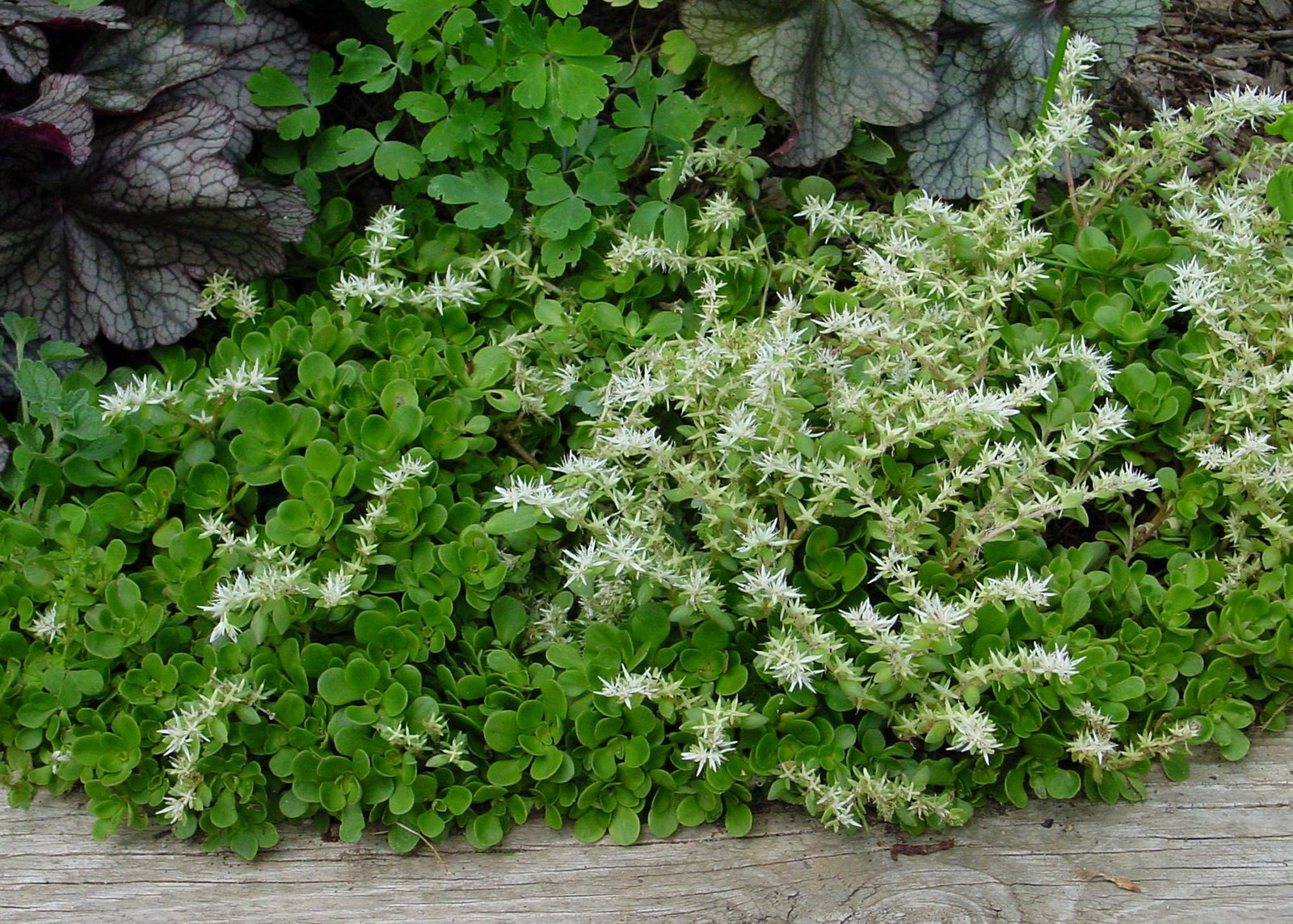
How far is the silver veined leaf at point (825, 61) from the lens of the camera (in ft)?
8.95

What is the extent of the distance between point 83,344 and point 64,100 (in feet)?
1.71

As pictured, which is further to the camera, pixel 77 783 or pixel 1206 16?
pixel 1206 16

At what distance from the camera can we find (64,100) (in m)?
2.34

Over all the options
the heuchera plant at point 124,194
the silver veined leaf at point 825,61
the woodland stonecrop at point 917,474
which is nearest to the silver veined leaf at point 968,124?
the silver veined leaf at point 825,61

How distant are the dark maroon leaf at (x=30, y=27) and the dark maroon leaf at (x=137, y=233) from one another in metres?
0.20

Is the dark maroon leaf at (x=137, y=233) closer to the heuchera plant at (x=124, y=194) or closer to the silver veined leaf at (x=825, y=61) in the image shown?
the heuchera plant at (x=124, y=194)

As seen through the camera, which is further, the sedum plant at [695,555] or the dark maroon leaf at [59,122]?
the dark maroon leaf at [59,122]

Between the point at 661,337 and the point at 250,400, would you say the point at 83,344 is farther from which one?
the point at 661,337

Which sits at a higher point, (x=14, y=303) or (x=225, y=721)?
(x=14, y=303)

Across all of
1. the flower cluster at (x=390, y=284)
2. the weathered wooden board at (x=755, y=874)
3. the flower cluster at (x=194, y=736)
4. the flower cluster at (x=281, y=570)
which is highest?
the flower cluster at (x=390, y=284)

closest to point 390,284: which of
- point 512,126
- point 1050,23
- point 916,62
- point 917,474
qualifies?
point 512,126

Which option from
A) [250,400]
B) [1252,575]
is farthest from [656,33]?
[1252,575]

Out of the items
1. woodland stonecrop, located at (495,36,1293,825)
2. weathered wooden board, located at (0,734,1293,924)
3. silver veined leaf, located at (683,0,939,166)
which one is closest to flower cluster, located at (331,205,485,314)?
woodland stonecrop, located at (495,36,1293,825)

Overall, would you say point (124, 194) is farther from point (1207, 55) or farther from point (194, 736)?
point (1207, 55)
